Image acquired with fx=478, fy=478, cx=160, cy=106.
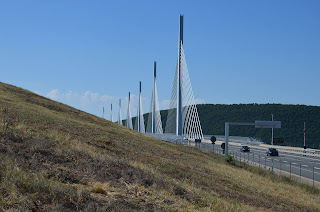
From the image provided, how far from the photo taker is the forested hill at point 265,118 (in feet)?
447

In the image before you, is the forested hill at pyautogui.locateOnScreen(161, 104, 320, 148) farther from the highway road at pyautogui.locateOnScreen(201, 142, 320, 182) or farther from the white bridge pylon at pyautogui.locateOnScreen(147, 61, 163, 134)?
the highway road at pyautogui.locateOnScreen(201, 142, 320, 182)

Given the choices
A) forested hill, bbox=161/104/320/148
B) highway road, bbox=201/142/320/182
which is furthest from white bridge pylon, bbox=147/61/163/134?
forested hill, bbox=161/104/320/148

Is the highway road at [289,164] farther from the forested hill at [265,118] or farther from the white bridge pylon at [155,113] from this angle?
the forested hill at [265,118]

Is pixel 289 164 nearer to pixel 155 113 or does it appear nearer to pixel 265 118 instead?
pixel 155 113

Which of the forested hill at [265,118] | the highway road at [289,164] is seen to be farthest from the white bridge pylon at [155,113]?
the forested hill at [265,118]

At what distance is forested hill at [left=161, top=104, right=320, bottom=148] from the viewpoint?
136m

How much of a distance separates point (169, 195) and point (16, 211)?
→ 3758 millimetres

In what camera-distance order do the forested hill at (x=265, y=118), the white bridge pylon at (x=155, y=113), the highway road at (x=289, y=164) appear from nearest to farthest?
the highway road at (x=289, y=164) < the white bridge pylon at (x=155, y=113) < the forested hill at (x=265, y=118)

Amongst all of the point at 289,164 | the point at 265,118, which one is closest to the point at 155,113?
the point at 289,164

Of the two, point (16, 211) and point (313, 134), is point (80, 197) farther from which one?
point (313, 134)

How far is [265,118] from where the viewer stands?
512 feet

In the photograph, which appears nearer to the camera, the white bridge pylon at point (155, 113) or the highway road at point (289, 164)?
the highway road at point (289, 164)

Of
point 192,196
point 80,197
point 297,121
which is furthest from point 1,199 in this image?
point 297,121

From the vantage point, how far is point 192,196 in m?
10.1
